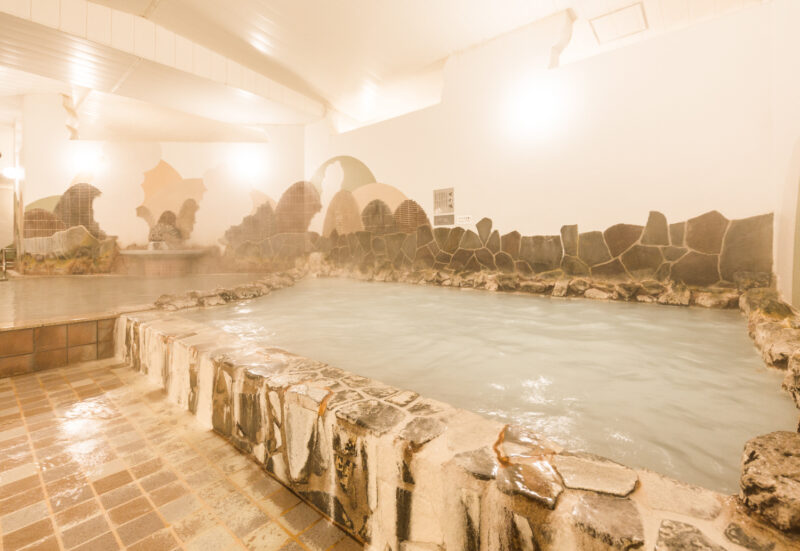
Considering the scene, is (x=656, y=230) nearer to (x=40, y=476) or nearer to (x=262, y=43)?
(x=40, y=476)

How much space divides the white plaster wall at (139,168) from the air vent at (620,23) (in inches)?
255

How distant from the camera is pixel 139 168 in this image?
848cm

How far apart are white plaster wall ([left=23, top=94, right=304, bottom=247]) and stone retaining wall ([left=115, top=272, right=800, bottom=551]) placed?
26.3 feet

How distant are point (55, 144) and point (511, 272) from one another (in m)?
10.0

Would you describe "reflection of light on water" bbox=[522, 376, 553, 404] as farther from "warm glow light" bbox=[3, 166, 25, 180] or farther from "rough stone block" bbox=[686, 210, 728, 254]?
"warm glow light" bbox=[3, 166, 25, 180]

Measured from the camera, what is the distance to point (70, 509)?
1269 millimetres

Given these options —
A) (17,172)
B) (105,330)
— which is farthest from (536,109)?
(17,172)

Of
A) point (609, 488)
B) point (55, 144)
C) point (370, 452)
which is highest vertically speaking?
point (55, 144)

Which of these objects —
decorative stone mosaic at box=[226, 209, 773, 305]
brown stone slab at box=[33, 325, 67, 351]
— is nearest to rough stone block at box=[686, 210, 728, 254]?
decorative stone mosaic at box=[226, 209, 773, 305]

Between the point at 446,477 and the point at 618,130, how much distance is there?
5.02 m

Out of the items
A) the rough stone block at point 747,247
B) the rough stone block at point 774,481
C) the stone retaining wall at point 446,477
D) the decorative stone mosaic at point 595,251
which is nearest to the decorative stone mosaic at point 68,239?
the decorative stone mosaic at point 595,251

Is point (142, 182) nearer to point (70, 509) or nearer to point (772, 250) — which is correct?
point (70, 509)

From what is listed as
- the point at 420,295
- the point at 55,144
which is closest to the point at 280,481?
the point at 420,295

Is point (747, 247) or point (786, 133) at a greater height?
point (786, 133)
